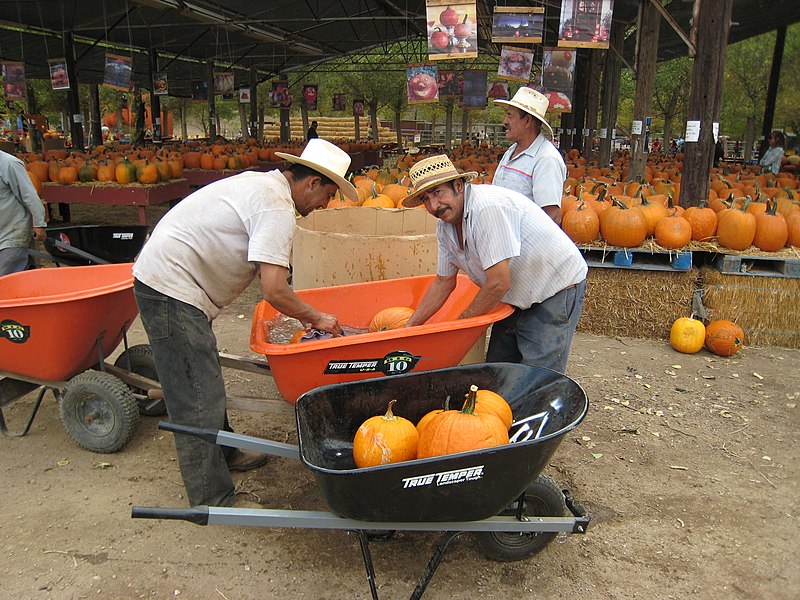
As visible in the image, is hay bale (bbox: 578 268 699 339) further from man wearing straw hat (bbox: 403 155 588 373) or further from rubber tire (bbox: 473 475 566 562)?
rubber tire (bbox: 473 475 566 562)

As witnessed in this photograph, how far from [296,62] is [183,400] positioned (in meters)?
28.7

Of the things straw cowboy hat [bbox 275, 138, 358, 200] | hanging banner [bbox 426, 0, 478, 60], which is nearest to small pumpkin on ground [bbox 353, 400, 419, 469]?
straw cowboy hat [bbox 275, 138, 358, 200]

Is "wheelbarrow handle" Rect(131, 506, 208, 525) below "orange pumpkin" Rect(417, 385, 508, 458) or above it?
below

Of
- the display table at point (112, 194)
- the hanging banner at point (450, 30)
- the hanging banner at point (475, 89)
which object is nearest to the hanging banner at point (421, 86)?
the hanging banner at point (450, 30)

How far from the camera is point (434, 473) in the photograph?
206cm

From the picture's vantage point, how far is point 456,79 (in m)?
18.2

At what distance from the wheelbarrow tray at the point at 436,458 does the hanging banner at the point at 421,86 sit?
9.53 metres

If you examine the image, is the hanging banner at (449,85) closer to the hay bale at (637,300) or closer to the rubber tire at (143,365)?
the hay bale at (637,300)

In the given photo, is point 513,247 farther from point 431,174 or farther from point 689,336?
point 689,336

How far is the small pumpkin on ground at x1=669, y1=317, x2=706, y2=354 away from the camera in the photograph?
5.37 meters

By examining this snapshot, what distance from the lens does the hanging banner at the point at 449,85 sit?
17.3 m

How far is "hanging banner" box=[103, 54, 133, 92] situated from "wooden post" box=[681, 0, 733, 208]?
1194 cm

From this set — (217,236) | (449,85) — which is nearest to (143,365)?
(217,236)

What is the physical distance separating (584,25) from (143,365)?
6.18 m
